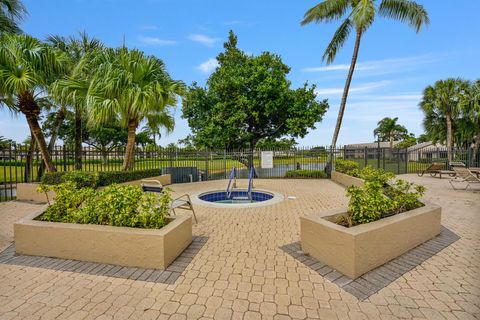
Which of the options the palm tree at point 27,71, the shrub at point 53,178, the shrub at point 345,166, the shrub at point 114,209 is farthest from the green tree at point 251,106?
the shrub at point 114,209

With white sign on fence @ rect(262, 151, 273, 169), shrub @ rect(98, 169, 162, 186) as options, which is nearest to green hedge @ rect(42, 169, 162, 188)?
shrub @ rect(98, 169, 162, 186)

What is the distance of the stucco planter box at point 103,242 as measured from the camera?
9.99 feet

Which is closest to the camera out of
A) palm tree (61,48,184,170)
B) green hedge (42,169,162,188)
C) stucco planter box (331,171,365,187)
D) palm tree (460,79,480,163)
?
green hedge (42,169,162,188)

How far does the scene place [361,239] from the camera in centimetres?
279

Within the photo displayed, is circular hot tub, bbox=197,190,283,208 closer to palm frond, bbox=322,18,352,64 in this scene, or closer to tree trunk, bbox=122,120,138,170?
tree trunk, bbox=122,120,138,170

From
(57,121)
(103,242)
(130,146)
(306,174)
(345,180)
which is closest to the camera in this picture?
(103,242)

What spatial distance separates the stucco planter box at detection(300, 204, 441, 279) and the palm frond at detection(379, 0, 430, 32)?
1315 cm

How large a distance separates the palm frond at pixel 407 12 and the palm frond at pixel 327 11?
6.76 ft

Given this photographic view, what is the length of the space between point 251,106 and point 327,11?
6.94 meters

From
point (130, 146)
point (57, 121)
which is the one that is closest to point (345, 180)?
point (130, 146)

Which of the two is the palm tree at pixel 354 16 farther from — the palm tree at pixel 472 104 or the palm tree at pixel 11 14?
the palm tree at pixel 11 14

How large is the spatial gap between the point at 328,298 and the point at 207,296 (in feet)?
4.43

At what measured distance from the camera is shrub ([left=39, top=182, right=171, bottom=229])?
10.9 feet

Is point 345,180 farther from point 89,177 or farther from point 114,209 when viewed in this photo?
point 89,177
